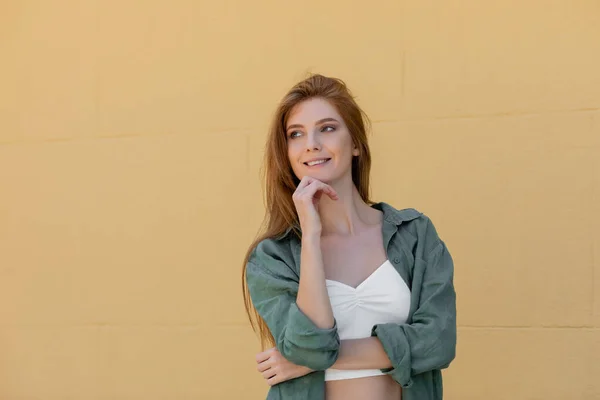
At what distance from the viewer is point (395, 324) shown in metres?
2.36

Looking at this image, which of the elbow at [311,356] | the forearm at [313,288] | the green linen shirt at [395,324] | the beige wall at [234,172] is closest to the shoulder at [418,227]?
the green linen shirt at [395,324]

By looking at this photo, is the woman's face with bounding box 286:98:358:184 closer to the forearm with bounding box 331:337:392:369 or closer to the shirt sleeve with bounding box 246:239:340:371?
the shirt sleeve with bounding box 246:239:340:371

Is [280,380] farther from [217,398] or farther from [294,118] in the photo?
[217,398]

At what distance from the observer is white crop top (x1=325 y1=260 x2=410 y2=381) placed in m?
2.44

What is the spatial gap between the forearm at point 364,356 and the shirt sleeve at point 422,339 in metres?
0.03

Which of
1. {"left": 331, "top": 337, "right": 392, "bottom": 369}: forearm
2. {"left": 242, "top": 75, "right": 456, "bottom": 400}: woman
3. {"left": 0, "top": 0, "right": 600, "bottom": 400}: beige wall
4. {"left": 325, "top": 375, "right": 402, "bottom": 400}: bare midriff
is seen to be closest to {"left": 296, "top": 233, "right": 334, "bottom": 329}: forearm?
{"left": 242, "top": 75, "right": 456, "bottom": 400}: woman

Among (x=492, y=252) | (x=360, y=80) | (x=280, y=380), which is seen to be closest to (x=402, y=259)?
(x=280, y=380)

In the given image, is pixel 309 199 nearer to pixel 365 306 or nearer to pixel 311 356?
pixel 365 306

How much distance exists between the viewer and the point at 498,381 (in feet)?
11.7

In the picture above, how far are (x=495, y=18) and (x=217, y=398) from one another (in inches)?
82.4

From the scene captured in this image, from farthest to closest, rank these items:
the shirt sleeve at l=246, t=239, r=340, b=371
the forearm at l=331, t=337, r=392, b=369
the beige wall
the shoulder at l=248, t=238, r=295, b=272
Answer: the beige wall → the shoulder at l=248, t=238, r=295, b=272 → the forearm at l=331, t=337, r=392, b=369 → the shirt sleeve at l=246, t=239, r=340, b=371

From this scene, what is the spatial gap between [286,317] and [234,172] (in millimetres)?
1735

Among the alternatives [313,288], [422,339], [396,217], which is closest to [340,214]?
[396,217]

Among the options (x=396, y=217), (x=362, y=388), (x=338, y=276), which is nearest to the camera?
(x=362, y=388)
